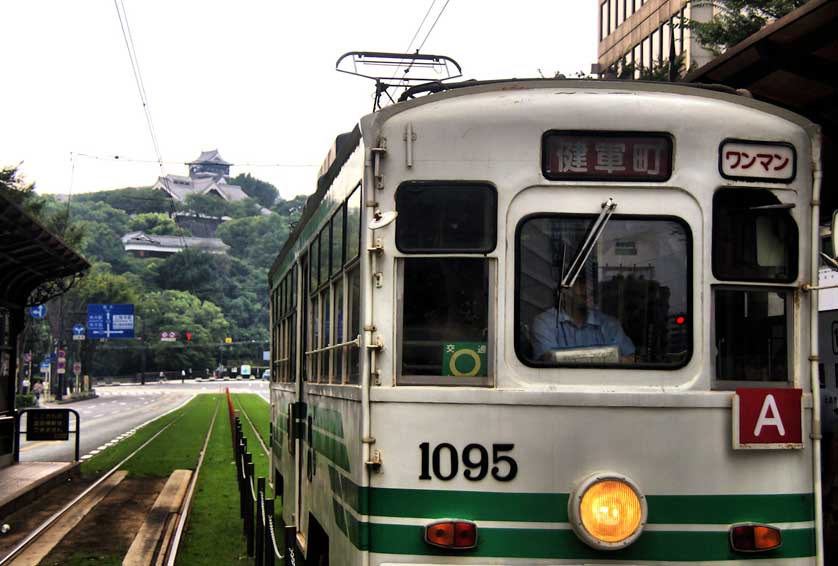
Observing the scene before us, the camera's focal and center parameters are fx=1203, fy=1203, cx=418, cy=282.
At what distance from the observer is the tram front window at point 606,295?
16.9 ft

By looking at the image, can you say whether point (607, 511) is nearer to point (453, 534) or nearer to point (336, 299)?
point (453, 534)

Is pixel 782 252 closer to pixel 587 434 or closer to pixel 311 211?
pixel 587 434

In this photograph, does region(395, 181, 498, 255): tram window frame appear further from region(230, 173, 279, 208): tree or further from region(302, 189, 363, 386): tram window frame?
region(230, 173, 279, 208): tree

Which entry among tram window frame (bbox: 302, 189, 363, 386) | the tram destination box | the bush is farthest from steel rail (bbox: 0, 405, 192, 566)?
the bush

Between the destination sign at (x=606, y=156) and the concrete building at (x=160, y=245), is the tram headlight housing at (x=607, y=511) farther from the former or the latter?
the concrete building at (x=160, y=245)

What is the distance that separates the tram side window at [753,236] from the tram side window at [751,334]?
9 cm

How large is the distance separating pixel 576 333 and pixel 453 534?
1.00 m

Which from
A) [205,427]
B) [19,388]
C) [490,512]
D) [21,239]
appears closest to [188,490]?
[21,239]

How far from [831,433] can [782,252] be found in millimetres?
3118

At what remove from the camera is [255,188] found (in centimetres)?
19675

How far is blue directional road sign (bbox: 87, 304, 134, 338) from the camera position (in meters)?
66.2

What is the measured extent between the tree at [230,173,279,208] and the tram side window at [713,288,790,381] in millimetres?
189407

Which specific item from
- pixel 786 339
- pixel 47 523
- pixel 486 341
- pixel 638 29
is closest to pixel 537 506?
pixel 486 341

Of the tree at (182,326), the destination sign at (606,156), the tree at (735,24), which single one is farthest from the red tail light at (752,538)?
the tree at (182,326)
